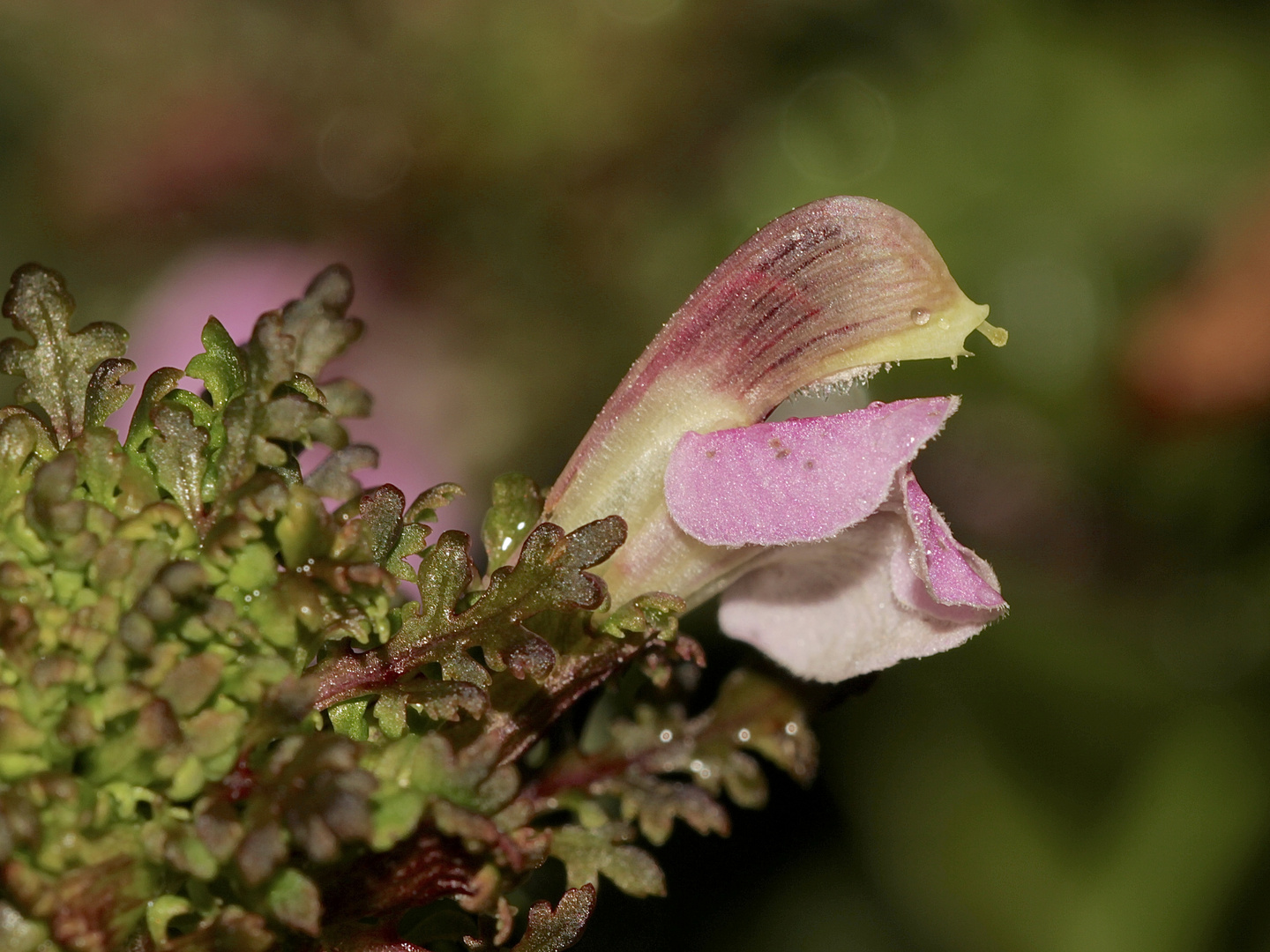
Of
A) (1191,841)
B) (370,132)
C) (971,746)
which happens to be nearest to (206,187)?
(370,132)

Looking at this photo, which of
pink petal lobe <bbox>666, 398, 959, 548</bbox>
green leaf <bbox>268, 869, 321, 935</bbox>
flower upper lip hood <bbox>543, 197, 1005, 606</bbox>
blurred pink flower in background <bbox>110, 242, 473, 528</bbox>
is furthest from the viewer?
blurred pink flower in background <bbox>110, 242, 473, 528</bbox>

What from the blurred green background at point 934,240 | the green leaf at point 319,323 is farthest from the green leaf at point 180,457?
the blurred green background at point 934,240

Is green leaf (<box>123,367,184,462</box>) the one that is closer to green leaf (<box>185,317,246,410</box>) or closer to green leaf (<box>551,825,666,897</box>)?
green leaf (<box>185,317,246,410</box>)

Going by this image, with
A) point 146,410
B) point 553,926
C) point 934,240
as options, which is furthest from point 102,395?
point 934,240

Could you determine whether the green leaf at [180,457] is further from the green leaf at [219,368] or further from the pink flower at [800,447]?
the pink flower at [800,447]

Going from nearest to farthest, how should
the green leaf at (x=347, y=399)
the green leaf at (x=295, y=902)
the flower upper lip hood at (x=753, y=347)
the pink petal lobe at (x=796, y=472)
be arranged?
1. the green leaf at (x=295, y=902)
2. the pink petal lobe at (x=796, y=472)
3. the flower upper lip hood at (x=753, y=347)
4. the green leaf at (x=347, y=399)

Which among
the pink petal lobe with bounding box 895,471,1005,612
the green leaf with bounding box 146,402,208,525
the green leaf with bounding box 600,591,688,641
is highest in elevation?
the green leaf with bounding box 146,402,208,525

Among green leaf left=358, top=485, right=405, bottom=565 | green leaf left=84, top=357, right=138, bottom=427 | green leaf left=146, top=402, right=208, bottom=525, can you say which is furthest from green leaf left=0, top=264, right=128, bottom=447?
green leaf left=358, top=485, right=405, bottom=565
